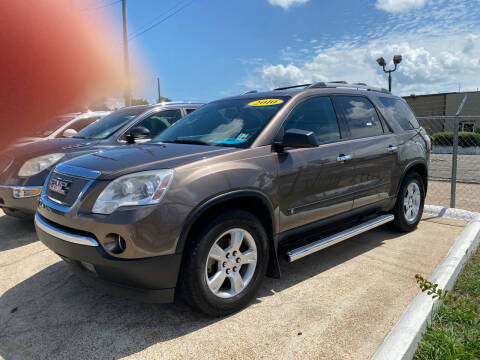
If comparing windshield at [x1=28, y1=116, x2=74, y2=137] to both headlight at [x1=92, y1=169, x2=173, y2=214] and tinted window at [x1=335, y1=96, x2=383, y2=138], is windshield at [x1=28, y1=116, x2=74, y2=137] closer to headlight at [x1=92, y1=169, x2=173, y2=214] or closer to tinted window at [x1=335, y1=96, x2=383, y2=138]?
headlight at [x1=92, y1=169, x2=173, y2=214]

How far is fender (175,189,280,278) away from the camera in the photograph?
242cm

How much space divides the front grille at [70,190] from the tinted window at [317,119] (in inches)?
70.7

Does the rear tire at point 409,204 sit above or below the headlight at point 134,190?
below

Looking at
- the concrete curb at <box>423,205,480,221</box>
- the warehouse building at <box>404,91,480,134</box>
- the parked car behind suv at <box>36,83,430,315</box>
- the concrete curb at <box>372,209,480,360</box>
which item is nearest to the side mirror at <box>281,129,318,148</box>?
Result: the parked car behind suv at <box>36,83,430,315</box>

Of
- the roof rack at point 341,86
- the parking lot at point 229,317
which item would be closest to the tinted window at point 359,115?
the roof rack at point 341,86

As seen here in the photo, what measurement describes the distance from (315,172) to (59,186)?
2194mm

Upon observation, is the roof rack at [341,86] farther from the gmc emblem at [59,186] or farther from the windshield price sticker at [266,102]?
the gmc emblem at [59,186]

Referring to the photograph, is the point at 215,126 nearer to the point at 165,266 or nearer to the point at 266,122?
the point at 266,122

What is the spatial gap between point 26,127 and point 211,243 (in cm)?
1661

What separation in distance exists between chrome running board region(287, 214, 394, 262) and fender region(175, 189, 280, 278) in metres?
0.16

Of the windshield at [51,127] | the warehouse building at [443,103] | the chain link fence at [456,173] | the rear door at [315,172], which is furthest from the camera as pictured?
the warehouse building at [443,103]

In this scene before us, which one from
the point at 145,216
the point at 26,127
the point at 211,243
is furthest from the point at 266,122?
the point at 26,127

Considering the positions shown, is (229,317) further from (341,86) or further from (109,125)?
(109,125)

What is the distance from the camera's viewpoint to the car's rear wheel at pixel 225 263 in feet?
8.14
